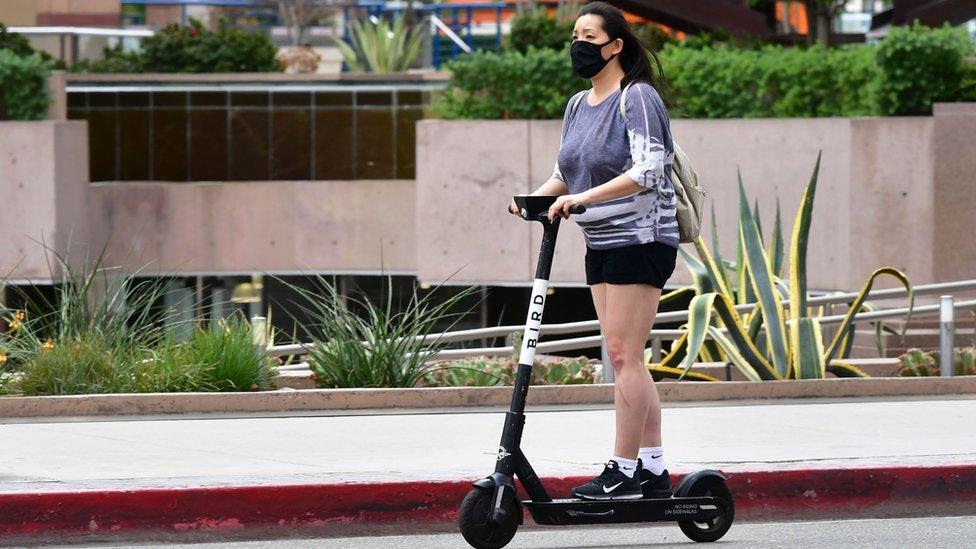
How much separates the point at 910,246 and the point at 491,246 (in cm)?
495

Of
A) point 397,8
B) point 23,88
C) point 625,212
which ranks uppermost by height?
point 397,8

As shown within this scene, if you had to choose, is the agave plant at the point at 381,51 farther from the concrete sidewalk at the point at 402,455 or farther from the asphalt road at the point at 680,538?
the asphalt road at the point at 680,538

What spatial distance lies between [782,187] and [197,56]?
966 cm

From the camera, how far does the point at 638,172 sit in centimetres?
570

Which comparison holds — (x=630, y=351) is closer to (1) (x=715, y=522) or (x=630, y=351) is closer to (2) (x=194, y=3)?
(1) (x=715, y=522)

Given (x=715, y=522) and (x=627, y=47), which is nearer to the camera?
(x=627, y=47)

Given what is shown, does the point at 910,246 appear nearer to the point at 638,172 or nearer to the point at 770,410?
the point at 770,410

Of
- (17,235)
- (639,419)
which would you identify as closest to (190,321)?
(639,419)

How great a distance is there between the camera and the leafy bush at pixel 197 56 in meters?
23.7

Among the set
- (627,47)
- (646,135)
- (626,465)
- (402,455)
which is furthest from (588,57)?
(402,455)

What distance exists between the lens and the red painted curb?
6.19 meters

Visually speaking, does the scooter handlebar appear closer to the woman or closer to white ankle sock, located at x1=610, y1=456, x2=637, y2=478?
the woman

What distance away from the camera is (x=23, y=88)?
2038 centimetres

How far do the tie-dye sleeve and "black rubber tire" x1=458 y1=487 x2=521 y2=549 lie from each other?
1170 mm
